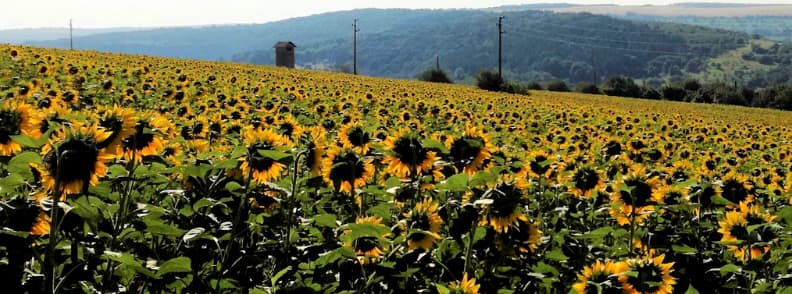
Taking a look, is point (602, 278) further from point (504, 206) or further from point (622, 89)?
point (622, 89)

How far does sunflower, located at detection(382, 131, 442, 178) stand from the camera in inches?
146

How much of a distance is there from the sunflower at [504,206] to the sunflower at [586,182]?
7.23ft

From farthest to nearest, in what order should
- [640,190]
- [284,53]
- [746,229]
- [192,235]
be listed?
[284,53] < [640,190] < [746,229] < [192,235]

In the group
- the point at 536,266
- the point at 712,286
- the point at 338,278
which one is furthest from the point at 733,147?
the point at 338,278

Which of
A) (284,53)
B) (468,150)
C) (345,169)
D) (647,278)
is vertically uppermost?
(284,53)

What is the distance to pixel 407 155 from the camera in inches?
147

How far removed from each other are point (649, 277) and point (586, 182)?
2.21 metres

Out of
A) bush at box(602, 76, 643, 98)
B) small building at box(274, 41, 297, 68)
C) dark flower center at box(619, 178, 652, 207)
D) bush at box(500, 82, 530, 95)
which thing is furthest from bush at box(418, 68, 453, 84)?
dark flower center at box(619, 178, 652, 207)

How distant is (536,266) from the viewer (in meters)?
3.38

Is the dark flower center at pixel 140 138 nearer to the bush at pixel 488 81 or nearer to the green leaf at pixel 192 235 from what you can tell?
the green leaf at pixel 192 235

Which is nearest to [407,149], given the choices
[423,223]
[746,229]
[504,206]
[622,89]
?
[423,223]

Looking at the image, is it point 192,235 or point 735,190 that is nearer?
point 192,235

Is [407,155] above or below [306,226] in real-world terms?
above

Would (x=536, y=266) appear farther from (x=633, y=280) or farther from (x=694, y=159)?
(x=694, y=159)
